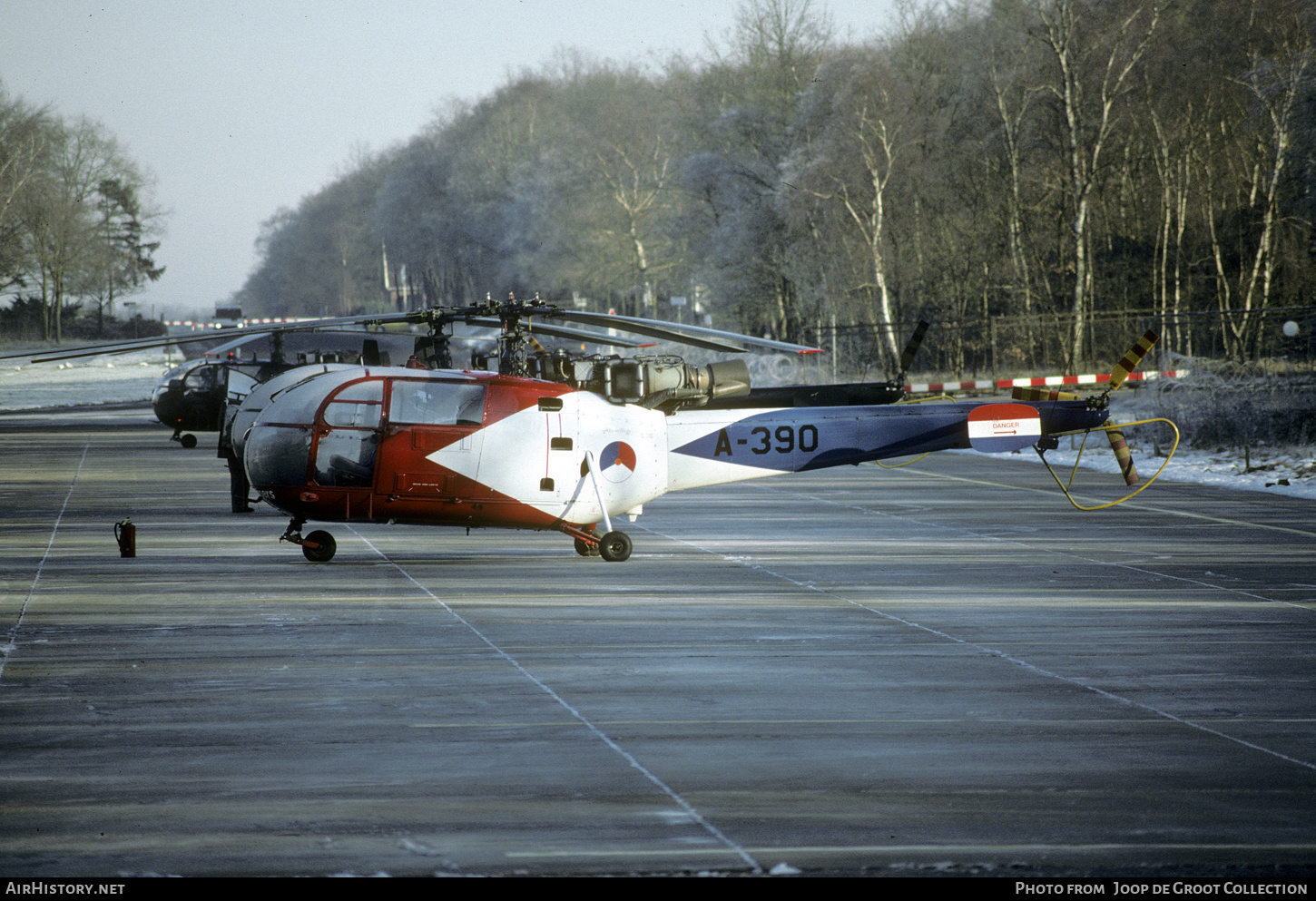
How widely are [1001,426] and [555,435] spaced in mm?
5043

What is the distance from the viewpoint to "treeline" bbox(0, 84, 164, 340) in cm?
7400

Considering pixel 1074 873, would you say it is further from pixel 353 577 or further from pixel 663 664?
pixel 353 577

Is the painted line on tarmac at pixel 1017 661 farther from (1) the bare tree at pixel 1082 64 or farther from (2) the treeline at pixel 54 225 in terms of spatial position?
(2) the treeline at pixel 54 225

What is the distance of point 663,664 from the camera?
8.49m

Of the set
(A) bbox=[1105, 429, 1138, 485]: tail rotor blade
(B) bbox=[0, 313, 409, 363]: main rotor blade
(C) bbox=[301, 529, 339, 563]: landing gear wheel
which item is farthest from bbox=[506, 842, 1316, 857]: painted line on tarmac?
(A) bbox=[1105, 429, 1138, 485]: tail rotor blade

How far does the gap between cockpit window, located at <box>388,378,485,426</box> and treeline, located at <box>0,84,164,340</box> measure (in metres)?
70.0

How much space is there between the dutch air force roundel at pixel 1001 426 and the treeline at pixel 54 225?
7215 cm

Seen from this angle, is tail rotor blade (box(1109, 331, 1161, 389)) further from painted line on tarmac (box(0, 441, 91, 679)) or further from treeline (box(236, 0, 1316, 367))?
treeline (box(236, 0, 1316, 367))

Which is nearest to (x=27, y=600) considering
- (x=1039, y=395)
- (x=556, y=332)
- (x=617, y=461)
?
(x=617, y=461)

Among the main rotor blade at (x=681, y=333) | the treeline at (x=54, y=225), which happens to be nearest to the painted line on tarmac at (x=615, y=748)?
the main rotor blade at (x=681, y=333)

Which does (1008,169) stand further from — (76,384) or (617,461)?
(76,384)

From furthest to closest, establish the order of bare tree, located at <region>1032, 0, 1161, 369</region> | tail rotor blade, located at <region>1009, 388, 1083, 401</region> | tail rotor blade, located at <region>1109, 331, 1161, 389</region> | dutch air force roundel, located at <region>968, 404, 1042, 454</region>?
1. bare tree, located at <region>1032, 0, 1161, 369</region>
2. tail rotor blade, located at <region>1009, 388, 1083, 401</region>
3. dutch air force roundel, located at <region>968, 404, 1042, 454</region>
4. tail rotor blade, located at <region>1109, 331, 1161, 389</region>

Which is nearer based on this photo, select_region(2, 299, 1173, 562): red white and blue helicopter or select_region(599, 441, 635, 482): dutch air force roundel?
select_region(2, 299, 1173, 562): red white and blue helicopter

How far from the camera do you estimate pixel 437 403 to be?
1260 cm
